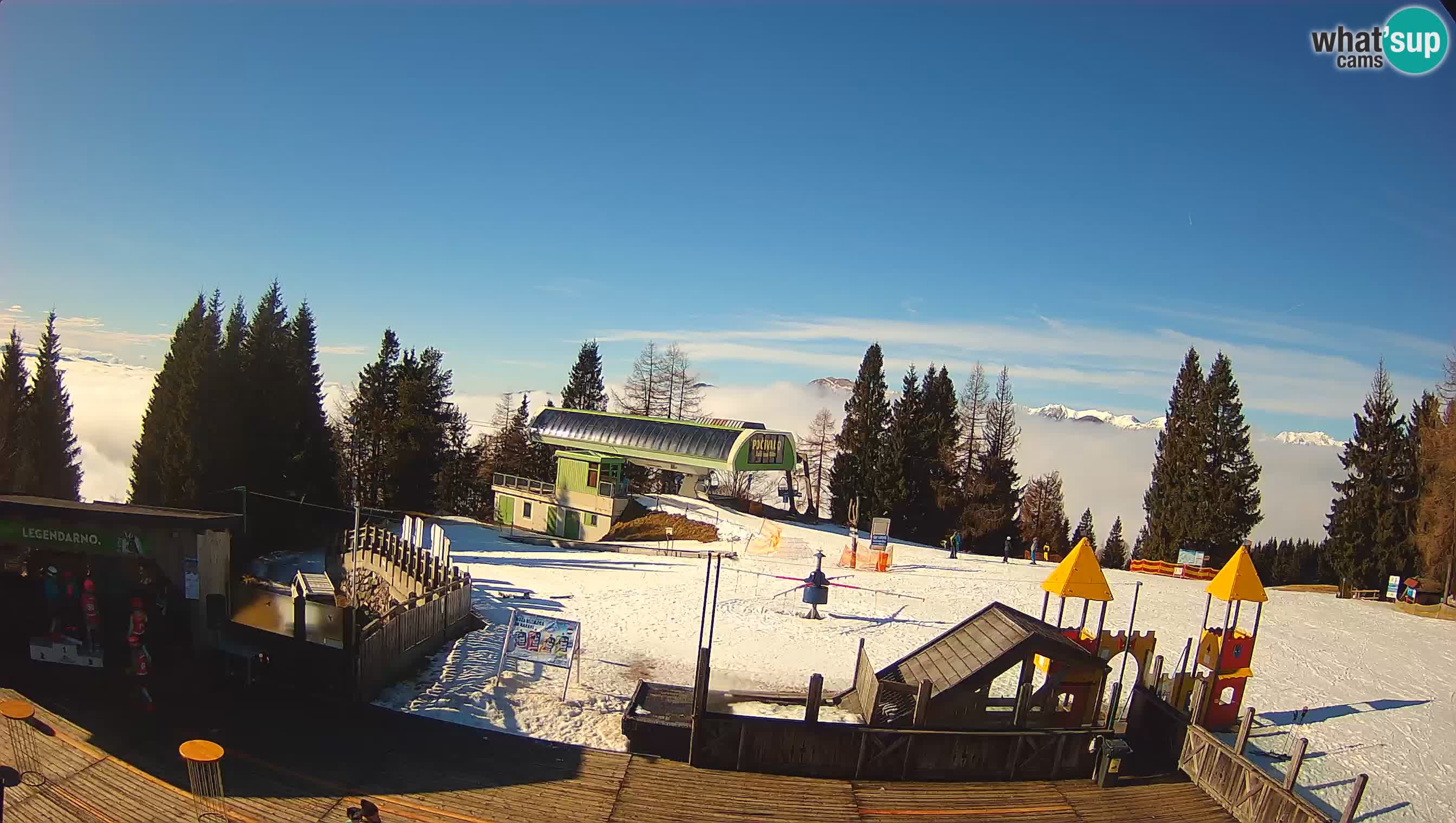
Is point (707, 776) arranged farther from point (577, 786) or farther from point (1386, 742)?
point (1386, 742)

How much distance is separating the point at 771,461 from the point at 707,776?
93.0 feet

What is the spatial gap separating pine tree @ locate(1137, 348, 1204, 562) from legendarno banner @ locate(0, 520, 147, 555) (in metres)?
49.0

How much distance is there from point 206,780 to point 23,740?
301 cm

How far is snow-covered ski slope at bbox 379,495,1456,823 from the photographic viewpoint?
13.2m

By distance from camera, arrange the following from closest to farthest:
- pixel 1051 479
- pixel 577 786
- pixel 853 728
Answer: pixel 577 786
pixel 853 728
pixel 1051 479

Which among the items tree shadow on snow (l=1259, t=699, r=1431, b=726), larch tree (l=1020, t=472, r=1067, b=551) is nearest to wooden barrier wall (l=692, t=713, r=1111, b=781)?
tree shadow on snow (l=1259, t=699, r=1431, b=726)

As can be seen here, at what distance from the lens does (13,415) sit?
3628 cm

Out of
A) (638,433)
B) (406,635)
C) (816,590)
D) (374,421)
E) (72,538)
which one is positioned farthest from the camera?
(374,421)

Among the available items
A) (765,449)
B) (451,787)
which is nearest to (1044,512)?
(765,449)

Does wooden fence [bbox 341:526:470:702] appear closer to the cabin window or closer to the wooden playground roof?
the wooden playground roof

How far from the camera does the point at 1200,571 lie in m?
34.5

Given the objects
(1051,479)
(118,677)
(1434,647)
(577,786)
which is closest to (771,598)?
(577,786)

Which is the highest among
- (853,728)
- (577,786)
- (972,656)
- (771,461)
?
(771,461)

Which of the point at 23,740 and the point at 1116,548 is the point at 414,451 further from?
the point at 1116,548
